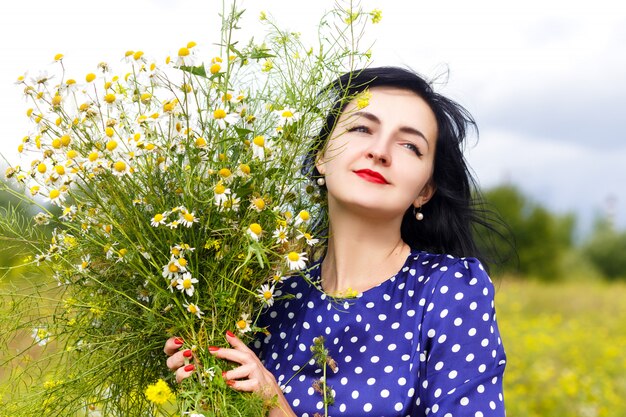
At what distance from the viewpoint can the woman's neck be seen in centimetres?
229

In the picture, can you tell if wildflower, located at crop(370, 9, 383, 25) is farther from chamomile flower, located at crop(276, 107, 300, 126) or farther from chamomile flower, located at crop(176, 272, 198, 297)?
chamomile flower, located at crop(176, 272, 198, 297)

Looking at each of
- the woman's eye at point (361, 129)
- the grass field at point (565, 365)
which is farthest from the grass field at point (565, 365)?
the woman's eye at point (361, 129)

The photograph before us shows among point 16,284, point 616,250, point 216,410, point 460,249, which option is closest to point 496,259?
point 460,249

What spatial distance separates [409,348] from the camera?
2096 millimetres

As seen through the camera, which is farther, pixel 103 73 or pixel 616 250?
pixel 616 250

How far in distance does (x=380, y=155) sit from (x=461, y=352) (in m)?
0.55

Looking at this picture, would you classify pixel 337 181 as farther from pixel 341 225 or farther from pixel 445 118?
pixel 445 118

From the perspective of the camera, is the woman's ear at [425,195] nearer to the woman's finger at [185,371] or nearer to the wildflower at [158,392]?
the woman's finger at [185,371]

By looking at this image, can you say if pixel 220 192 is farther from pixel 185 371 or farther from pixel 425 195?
pixel 425 195

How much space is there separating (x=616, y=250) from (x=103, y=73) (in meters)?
28.8

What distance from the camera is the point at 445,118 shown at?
95.8 inches

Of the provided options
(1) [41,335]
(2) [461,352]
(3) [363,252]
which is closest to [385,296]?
(3) [363,252]

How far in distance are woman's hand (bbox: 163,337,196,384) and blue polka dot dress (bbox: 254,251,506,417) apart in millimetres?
302

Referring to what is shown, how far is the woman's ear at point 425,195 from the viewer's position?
2.46m
